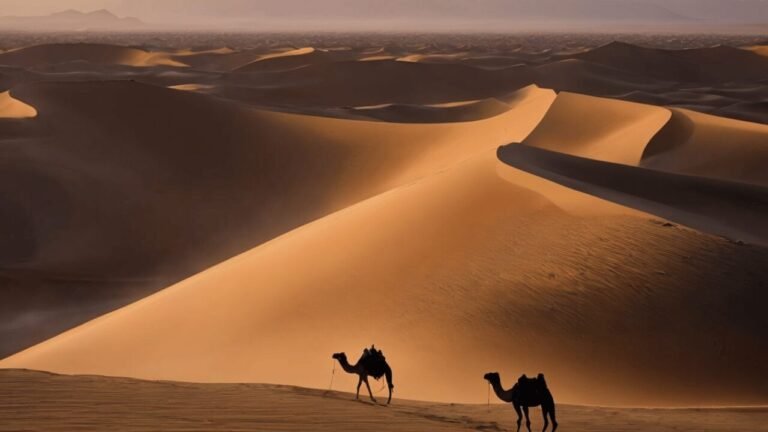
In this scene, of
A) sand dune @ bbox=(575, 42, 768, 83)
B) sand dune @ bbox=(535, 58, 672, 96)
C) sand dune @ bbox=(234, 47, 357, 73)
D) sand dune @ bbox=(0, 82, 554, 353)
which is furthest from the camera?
sand dune @ bbox=(575, 42, 768, 83)

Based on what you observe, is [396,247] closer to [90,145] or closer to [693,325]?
[693,325]

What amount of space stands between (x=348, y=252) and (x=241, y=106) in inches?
791

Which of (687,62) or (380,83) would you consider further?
(687,62)

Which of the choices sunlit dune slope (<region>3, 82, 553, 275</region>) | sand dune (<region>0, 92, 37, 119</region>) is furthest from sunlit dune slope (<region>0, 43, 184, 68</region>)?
sunlit dune slope (<region>3, 82, 553, 275</region>)

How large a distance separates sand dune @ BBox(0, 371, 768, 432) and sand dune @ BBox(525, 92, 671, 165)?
1798cm

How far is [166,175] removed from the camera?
25281 millimetres

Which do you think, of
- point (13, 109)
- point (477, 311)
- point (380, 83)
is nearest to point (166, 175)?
point (13, 109)

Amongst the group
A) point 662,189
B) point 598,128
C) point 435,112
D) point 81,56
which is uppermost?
point 81,56

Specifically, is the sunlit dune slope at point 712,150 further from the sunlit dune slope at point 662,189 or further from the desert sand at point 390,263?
the sunlit dune slope at point 662,189

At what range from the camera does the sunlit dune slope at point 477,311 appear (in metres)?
9.26

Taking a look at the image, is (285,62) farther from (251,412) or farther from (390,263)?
(251,412)

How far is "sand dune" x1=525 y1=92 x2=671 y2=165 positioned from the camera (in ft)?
86.5

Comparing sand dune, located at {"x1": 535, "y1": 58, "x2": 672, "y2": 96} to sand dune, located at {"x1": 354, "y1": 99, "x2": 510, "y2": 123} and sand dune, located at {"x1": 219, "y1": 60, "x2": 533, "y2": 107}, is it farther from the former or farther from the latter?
sand dune, located at {"x1": 354, "y1": 99, "x2": 510, "y2": 123}

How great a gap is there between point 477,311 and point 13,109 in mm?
24501
